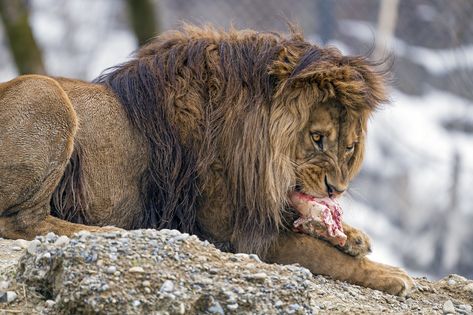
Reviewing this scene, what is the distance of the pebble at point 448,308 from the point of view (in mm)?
5250

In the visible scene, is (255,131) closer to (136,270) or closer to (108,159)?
(108,159)

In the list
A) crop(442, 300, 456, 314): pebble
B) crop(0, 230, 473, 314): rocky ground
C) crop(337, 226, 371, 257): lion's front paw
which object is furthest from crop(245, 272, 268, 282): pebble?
crop(337, 226, 371, 257): lion's front paw


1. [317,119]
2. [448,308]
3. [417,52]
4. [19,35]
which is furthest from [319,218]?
[417,52]

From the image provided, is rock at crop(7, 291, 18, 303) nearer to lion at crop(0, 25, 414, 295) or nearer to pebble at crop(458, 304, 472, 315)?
lion at crop(0, 25, 414, 295)

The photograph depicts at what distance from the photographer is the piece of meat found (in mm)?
5664

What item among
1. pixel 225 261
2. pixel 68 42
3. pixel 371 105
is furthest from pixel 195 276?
pixel 68 42

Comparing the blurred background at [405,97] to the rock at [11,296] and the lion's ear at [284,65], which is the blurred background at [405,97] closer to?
the lion's ear at [284,65]

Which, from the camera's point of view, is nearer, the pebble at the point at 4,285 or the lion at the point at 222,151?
the pebble at the point at 4,285

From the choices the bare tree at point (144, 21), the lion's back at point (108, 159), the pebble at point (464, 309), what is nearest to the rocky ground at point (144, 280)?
the pebble at point (464, 309)

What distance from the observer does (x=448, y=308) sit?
208 inches

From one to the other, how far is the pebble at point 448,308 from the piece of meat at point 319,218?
63 centimetres

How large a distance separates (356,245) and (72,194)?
1.53 metres

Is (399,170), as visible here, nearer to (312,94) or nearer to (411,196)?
(411,196)

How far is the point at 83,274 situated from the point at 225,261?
0.66 meters
